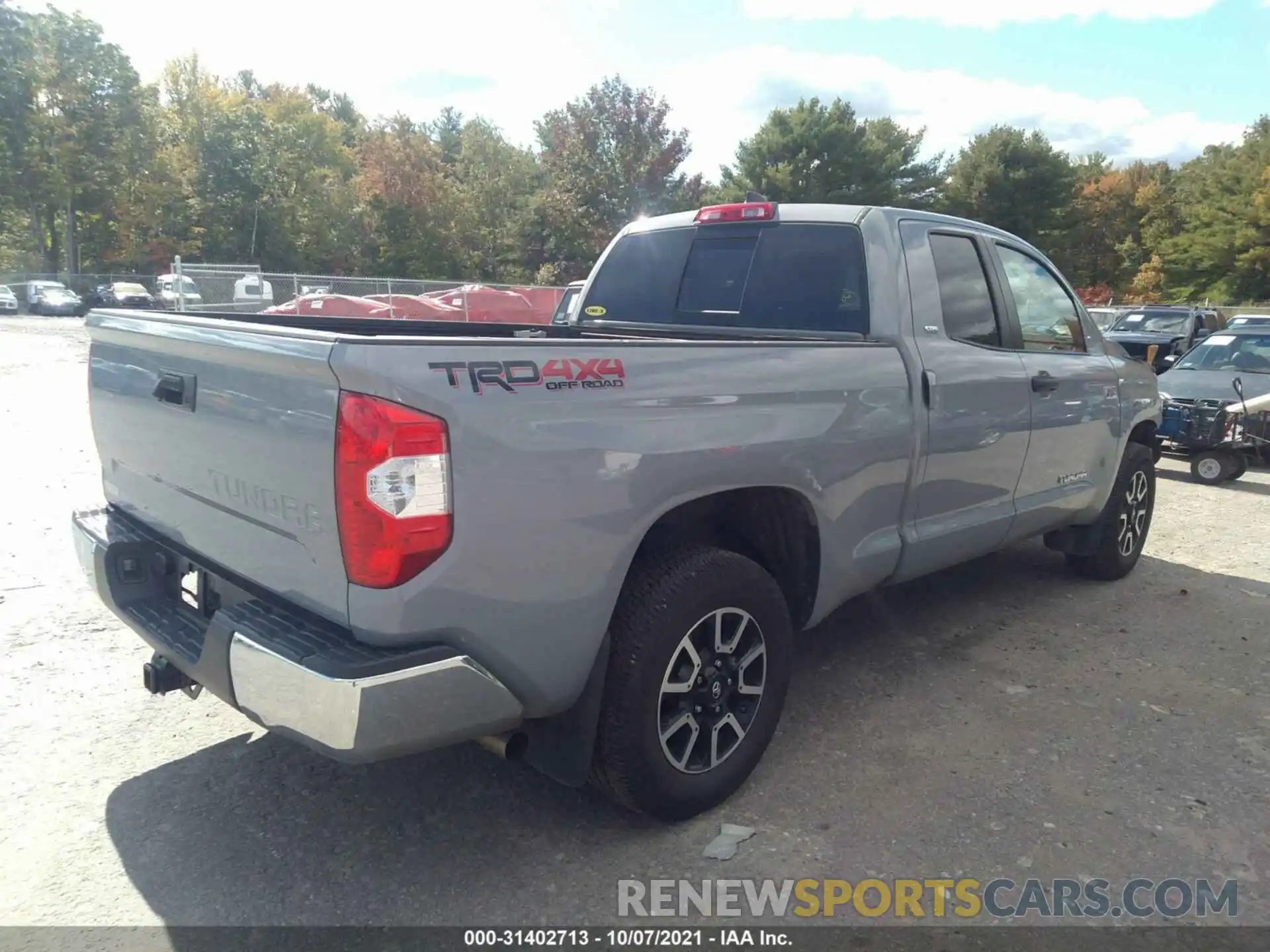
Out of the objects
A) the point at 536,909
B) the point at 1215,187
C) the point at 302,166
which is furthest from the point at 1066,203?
the point at 536,909

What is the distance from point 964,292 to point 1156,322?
15800mm

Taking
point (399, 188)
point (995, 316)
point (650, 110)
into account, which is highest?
point (650, 110)

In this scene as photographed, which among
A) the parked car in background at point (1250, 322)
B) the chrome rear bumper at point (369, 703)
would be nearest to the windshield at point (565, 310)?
the chrome rear bumper at point (369, 703)

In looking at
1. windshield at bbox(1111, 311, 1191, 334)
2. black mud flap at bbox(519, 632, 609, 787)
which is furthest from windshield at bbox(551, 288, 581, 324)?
windshield at bbox(1111, 311, 1191, 334)

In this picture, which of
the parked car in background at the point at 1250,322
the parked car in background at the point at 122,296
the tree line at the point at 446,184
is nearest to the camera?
the parked car in background at the point at 1250,322

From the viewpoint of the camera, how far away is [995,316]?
168 inches

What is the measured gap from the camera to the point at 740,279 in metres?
4.13

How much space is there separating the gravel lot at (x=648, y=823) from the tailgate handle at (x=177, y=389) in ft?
4.33

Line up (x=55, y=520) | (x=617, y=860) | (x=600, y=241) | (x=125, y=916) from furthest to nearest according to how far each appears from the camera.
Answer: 1. (x=600, y=241)
2. (x=55, y=520)
3. (x=617, y=860)
4. (x=125, y=916)

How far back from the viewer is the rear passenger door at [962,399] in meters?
3.75

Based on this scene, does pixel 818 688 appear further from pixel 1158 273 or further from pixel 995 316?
pixel 1158 273

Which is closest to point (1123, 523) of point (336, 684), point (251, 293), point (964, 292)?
point (964, 292)

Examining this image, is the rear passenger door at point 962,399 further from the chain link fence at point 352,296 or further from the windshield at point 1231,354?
the chain link fence at point 352,296

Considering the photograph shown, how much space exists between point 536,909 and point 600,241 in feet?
136
